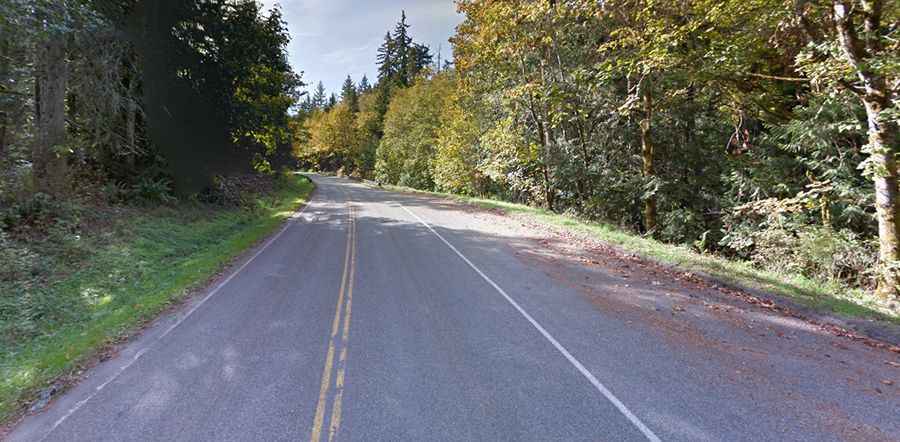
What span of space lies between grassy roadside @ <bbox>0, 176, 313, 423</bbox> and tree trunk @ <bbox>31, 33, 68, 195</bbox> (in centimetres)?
192

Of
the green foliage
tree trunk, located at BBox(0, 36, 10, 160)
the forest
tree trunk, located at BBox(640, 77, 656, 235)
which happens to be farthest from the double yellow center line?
the green foliage

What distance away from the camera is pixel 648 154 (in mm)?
16281

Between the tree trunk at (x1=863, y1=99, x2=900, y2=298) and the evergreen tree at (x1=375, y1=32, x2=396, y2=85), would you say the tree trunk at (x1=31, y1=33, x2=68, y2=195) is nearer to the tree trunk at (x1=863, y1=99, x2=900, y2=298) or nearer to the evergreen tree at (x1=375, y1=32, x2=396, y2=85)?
the tree trunk at (x1=863, y1=99, x2=900, y2=298)

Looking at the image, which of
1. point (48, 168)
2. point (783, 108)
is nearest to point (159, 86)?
point (48, 168)

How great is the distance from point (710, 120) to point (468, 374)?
53.2ft

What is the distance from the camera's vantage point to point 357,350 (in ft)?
18.4

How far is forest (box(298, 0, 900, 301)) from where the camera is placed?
29.6 feet

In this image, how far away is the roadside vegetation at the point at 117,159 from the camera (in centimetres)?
727

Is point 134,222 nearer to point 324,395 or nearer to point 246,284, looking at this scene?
point 246,284

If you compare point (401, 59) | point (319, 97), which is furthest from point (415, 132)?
point (319, 97)

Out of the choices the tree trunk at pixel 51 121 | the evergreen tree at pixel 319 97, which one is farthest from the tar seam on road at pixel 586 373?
the evergreen tree at pixel 319 97

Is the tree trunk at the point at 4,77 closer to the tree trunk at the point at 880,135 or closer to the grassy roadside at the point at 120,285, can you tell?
the grassy roadside at the point at 120,285

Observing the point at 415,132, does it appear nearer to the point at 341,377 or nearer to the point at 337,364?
the point at 337,364

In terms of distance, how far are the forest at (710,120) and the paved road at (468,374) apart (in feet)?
17.2
